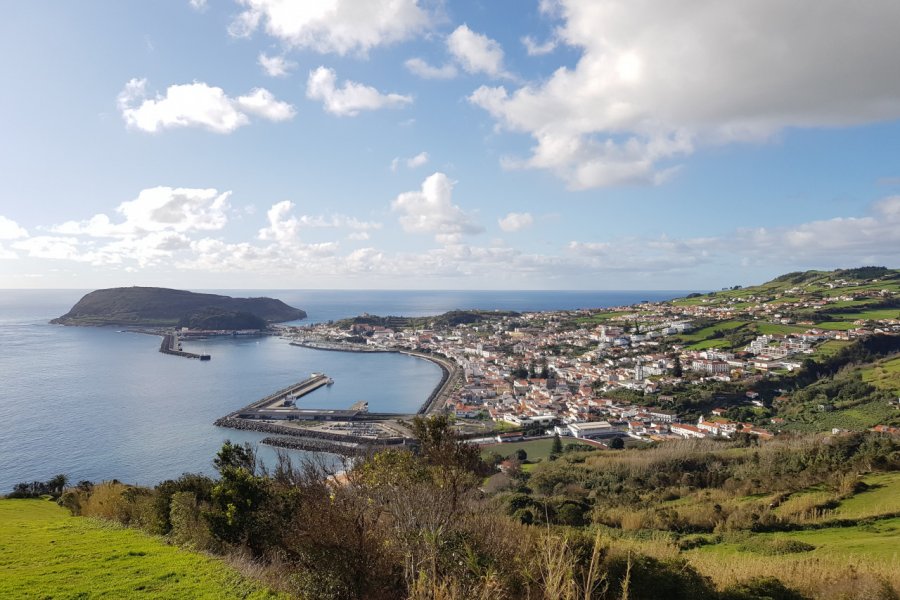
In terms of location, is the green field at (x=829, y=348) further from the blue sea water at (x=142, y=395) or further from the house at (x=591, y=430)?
the blue sea water at (x=142, y=395)

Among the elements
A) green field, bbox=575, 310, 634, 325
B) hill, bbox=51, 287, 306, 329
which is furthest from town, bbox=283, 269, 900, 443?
hill, bbox=51, 287, 306, 329

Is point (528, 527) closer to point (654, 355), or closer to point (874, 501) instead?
point (874, 501)

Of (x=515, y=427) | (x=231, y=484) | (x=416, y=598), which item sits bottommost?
(x=515, y=427)

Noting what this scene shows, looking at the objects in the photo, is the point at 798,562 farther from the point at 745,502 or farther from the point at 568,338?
the point at 568,338

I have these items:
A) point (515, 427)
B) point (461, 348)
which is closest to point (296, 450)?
point (515, 427)

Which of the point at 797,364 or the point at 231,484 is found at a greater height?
the point at 231,484

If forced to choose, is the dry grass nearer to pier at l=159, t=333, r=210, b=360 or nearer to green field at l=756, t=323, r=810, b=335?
green field at l=756, t=323, r=810, b=335
